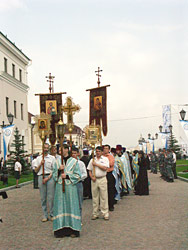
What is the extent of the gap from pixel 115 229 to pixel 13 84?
34042 mm

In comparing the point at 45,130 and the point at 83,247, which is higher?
the point at 45,130

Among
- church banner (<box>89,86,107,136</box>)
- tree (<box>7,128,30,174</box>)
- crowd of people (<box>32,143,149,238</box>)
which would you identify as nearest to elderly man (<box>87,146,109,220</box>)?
crowd of people (<box>32,143,149,238</box>)

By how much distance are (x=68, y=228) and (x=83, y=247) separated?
1.09 m

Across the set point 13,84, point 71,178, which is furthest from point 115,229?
point 13,84

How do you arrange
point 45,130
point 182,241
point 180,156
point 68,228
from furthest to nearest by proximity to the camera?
point 180,156
point 45,130
point 68,228
point 182,241

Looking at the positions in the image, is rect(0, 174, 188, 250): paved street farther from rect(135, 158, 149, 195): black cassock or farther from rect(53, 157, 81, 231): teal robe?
rect(135, 158, 149, 195): black cassock

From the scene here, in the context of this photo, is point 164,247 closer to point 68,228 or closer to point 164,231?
point 164,231

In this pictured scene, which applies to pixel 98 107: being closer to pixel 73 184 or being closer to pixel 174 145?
pixel 73 184

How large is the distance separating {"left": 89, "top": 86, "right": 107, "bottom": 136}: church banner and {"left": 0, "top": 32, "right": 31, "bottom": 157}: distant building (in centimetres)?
1757

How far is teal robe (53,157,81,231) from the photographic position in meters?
8.18

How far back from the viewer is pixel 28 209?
12664mm

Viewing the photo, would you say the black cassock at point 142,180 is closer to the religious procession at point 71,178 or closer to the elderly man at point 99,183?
the religious procession at point 71,178

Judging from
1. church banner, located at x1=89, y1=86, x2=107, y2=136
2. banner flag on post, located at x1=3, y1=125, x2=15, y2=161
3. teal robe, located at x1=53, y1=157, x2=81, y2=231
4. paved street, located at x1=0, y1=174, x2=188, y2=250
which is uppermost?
church banner, located at x1=89, y1=86, x2=107, y2=136

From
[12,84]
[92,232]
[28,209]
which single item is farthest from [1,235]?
[12,84]
